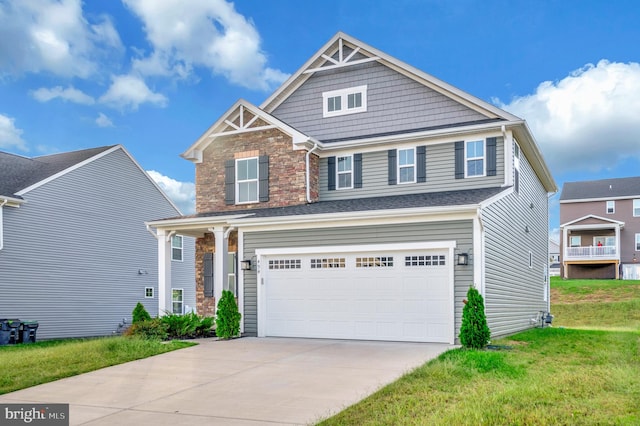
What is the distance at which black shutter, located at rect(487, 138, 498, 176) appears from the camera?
51.3 feet

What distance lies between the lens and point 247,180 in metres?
18.0

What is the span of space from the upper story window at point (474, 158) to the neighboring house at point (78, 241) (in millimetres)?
14412

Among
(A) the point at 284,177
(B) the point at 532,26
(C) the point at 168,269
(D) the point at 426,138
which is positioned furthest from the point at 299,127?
(B) the point at 532,26

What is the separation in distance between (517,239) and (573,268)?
26.4 metres

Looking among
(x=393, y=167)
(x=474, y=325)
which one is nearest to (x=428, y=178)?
(x=393, y=167)

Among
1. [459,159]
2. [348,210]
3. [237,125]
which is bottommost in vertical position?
[348,210]

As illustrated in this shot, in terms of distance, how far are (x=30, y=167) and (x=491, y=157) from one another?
17171mm

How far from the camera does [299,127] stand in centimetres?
1936

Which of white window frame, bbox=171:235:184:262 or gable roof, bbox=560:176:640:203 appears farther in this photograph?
gable roof, bbox=560:176:640:203

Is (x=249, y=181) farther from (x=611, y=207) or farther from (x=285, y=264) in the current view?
(x=611, y=207)

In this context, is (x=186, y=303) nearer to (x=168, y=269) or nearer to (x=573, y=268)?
(x=168, y=269)

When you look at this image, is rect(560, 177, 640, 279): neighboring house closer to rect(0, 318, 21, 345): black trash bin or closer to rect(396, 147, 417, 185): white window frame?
rect(396, 147, 417, 185): white window frame

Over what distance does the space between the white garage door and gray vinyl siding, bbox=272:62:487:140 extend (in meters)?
5.36

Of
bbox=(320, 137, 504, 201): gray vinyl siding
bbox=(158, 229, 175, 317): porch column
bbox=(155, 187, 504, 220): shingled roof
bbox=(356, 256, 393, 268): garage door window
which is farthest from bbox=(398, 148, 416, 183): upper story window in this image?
bbox=(158, 229, 175, 317): porch column
